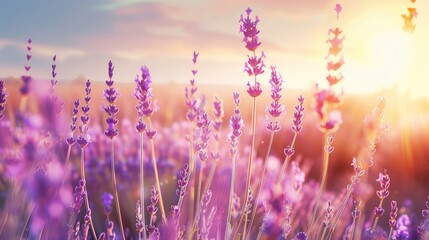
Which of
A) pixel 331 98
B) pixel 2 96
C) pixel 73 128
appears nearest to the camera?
pixel 331 98

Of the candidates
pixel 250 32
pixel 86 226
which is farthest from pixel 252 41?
pixel 86 226

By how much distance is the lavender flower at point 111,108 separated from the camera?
111 inches

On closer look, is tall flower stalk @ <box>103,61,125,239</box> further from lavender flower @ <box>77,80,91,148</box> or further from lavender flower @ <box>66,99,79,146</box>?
lavender flower @ <box>66,99,79,146</box>

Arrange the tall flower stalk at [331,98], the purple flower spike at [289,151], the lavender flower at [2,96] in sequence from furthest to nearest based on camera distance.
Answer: the lavender flower at [2,96], the purple flower spike at [289,151], the tall flower stalk at [331,98]

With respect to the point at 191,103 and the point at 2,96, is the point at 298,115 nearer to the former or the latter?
the point at 191,103

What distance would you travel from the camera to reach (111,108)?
284 cm

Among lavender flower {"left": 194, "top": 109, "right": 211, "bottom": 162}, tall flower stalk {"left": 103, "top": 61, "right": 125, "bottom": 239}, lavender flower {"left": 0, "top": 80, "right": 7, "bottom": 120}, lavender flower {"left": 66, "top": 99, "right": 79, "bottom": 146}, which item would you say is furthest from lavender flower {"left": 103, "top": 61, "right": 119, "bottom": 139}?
lavender flower {"left": 0, "top": 80, "right": 7, "bottom": 120}

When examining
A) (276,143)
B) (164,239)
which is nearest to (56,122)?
(164,239)

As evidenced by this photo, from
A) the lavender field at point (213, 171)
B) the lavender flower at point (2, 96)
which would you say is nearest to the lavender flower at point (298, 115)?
the lavender field at point (213, 171)

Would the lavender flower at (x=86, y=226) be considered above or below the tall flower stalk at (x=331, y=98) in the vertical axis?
below

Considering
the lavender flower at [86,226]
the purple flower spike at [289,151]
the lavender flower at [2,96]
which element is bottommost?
the lavender flower at [86,226]

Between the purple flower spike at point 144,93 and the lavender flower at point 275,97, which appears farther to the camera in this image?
the lavender flower at point 275,97

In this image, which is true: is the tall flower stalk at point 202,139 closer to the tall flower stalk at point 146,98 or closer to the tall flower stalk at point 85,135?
the tall flower stalk at point 146,98

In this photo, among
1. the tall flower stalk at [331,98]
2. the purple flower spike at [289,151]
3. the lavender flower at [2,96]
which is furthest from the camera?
the lavender flower at [2,96]
